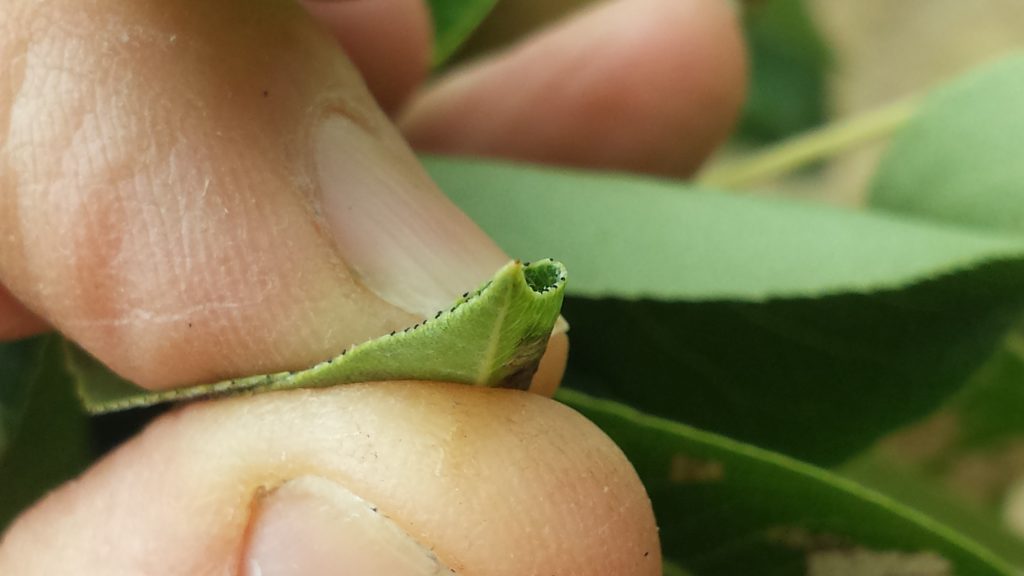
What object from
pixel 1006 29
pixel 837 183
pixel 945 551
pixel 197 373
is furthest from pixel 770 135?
pixel 197 373

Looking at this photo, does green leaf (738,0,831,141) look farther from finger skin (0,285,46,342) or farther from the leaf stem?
finger skin (0,285,46,342)

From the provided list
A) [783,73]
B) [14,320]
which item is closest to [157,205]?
[14,320]

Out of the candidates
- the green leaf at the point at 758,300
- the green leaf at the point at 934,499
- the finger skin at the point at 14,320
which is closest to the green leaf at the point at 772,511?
the green leaf at the point at 758,300

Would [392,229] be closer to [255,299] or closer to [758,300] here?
[255,299]

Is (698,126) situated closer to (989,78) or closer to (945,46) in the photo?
(989,78)

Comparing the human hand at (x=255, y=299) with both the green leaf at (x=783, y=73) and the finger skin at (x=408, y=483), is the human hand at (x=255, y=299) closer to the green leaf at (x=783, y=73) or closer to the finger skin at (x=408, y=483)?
the finger skin at (x=408, y=483)

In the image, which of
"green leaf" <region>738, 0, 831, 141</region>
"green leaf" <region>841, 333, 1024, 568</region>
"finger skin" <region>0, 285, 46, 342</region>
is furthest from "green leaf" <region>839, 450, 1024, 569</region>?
"finger skin" <region>0, 285, 46, 342</region>
